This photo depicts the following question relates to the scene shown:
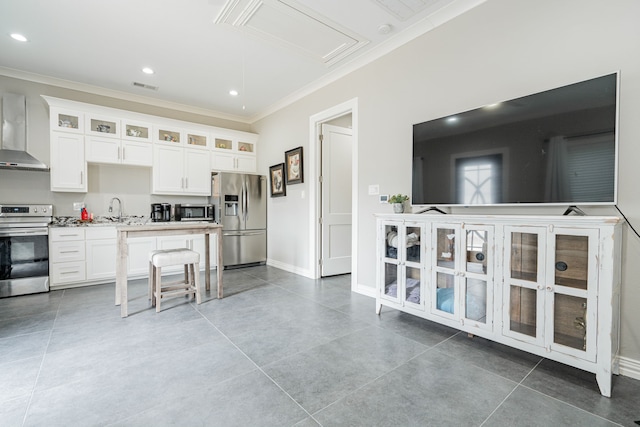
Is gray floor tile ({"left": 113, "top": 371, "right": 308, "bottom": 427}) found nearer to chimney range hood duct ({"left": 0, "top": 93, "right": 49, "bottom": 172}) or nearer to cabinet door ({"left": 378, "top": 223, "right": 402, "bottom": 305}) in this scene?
cabinet door ({"left": 378, "top": 223, "right": 402, "bottom": 305})

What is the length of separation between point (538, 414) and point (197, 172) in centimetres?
509

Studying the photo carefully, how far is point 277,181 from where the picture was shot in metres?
5.08

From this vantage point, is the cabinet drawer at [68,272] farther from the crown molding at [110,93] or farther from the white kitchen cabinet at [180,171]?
the crown molding at [110,93]

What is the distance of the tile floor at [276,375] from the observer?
143cm

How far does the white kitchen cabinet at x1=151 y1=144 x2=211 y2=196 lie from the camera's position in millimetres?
4625

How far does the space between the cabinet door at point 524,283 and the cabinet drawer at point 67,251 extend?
190 inches

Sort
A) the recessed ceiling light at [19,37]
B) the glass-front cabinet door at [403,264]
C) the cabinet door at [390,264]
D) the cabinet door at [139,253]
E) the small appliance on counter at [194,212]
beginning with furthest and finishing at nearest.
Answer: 1. the small appliance on counter at [194,212]
2. the cabinet door at [139,253]
3. the recessed ceiling light at [19,37]
4. the cabinet door at [390,264]
5. the glass-front cabinet door at [403,264]

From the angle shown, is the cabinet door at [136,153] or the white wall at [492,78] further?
the cabinet door at [136,153]

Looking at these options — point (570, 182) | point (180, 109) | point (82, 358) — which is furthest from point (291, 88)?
point (82, 358)

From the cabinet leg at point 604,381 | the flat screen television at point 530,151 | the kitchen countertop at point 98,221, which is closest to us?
the cabinet leg at point 604,381

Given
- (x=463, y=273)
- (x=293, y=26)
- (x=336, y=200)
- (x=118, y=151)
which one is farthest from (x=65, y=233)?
(x=463, y=273)

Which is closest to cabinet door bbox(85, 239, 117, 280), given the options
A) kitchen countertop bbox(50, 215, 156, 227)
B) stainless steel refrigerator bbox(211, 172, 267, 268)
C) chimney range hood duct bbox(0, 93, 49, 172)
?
kitchen countertop bbox(50, 215, 156, 227)

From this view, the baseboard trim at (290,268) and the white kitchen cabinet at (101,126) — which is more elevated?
the white kitchen cabinet at (101,126)

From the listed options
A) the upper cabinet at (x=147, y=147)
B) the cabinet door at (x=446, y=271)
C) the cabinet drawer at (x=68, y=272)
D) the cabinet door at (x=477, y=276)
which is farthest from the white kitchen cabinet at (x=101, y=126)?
the cabinet door at (x=477, y=276)
